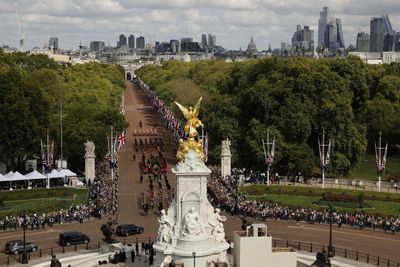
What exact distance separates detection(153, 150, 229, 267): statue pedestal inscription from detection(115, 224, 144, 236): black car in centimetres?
1093

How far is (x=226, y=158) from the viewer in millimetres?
68562

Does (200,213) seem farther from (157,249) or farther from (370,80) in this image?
(370,80)

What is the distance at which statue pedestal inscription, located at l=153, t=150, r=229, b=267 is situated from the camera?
120ft

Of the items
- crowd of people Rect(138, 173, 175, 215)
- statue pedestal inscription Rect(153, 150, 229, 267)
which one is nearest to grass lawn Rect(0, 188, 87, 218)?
crowd of people Rect(138, 173, 175, 215)

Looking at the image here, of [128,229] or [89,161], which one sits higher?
[89,161]

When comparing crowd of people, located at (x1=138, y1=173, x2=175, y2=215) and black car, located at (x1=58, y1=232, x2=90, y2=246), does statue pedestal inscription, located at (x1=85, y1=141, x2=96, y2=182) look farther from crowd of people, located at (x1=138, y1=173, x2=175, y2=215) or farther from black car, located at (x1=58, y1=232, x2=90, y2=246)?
black car, located at (x1=58, y1=232, x2=90, y2=246)

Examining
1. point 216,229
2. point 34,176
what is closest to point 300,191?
point 34,176

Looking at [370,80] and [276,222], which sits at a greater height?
[370,80]

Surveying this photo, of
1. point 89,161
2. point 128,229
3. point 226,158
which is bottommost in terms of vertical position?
point 128,229

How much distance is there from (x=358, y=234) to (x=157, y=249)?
18.4 meters

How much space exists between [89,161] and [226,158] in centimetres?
1363

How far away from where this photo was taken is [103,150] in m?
77.2

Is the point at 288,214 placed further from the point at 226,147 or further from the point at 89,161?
the point at 89,161

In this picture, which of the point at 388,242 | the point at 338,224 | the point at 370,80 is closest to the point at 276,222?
the point at 338,224
